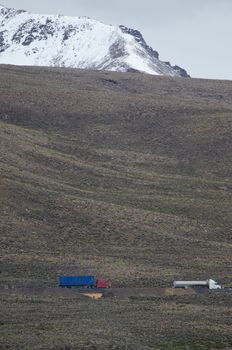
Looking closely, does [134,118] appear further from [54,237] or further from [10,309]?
[10,309]

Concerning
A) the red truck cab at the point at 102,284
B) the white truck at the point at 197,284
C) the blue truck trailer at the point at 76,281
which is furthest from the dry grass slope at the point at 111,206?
the white truck at the point at 197,284

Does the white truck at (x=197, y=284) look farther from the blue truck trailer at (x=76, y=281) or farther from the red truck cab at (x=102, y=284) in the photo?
the blue truck trailer at (x=76, y=281)

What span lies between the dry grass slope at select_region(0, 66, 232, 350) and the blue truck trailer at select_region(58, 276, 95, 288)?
673 millimetres

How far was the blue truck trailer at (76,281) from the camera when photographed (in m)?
52.6

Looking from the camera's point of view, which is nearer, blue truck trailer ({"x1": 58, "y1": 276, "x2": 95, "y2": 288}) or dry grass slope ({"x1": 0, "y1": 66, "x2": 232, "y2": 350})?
dry grass slope ({"x1": 0, "y1": 66, "x2": 232, "y2": 350})

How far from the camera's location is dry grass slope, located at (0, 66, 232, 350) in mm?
41531

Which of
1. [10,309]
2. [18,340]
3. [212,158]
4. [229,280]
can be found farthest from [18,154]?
[18,340]

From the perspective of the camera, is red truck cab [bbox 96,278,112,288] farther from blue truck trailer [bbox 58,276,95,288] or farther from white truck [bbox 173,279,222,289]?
white truck [bbox 173,279,222,289]

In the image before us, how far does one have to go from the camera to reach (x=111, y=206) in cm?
7519

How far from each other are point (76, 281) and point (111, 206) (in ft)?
74.6

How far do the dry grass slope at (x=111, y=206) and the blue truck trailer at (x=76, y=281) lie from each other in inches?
26.5

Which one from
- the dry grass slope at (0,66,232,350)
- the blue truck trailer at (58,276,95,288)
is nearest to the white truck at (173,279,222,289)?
the dry grass slope at (0,66,232,350)

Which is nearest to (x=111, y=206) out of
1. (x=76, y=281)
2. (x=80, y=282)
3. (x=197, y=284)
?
(x=197, y=284)

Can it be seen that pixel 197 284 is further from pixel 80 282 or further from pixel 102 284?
pixel 80 282
